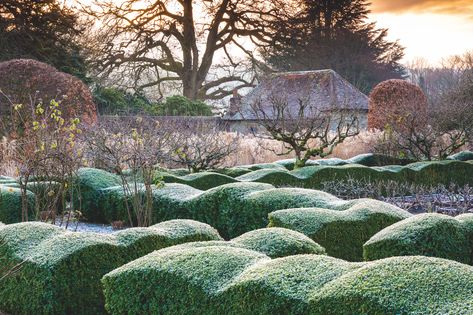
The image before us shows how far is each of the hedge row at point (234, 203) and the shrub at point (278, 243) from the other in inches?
77.6

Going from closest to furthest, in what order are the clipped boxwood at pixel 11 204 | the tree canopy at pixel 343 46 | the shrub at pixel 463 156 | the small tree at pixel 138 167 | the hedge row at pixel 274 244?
the hedge row at pixel 274 244 → the small tree at pixel 138 167 → the clipped boxwood at pixel 11 204 → the shrub at pixel 463 156 → the tree canopy at pixel 343 46

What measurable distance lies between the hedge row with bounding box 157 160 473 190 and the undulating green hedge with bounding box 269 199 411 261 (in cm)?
405

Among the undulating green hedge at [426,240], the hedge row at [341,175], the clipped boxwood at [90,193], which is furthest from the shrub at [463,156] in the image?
the undulating green hedge at [426,240]

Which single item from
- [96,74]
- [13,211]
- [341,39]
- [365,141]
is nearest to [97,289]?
[13,211]

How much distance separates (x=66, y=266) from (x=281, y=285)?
2124mm

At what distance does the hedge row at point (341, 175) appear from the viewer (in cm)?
1095

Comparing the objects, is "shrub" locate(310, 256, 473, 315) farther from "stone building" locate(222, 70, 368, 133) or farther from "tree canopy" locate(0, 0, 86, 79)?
"stone building" locate(222, 70, 368, 133)

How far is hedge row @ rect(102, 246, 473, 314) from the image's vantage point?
10.6ft

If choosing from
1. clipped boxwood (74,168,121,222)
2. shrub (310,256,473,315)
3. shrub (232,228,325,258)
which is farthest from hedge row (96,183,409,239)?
shrub (310,256,473,315)

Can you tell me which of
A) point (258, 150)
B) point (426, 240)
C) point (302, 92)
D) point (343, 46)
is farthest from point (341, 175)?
point (343, 46)

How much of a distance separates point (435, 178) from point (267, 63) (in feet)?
62.2

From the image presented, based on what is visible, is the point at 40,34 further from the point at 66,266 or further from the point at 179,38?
the point at 66,266

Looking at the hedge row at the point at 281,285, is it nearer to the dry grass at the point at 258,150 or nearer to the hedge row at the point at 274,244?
the hedge row at the point at 274,244

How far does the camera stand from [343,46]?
3603cm
